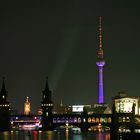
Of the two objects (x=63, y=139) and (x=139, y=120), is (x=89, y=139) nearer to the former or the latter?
(x=63, y=139)

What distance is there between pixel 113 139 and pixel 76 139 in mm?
18966

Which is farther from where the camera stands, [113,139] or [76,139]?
[76,139]

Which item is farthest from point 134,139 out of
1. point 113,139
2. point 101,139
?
point 101,139

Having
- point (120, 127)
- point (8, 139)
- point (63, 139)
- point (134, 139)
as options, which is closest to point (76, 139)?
point (63, 139)

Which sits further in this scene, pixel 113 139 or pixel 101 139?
pixel 101 139

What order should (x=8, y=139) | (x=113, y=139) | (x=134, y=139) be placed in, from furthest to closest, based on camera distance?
(x=8, y=139) → (x=113, y=139) → (x=134, y=139)

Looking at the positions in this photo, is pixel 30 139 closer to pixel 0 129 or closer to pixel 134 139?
pixel 134 139

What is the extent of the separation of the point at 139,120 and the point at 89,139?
216 feet

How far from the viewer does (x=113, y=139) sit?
12125 cm

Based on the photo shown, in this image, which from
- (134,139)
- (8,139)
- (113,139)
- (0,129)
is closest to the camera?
(134,139)

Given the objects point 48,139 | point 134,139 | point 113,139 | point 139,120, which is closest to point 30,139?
point 48,139

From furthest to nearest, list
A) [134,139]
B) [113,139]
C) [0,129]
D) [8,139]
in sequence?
[0,129] < [8,139] < [113,139] < [134,139]

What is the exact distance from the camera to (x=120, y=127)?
194 metres

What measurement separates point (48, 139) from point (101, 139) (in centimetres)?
1257
